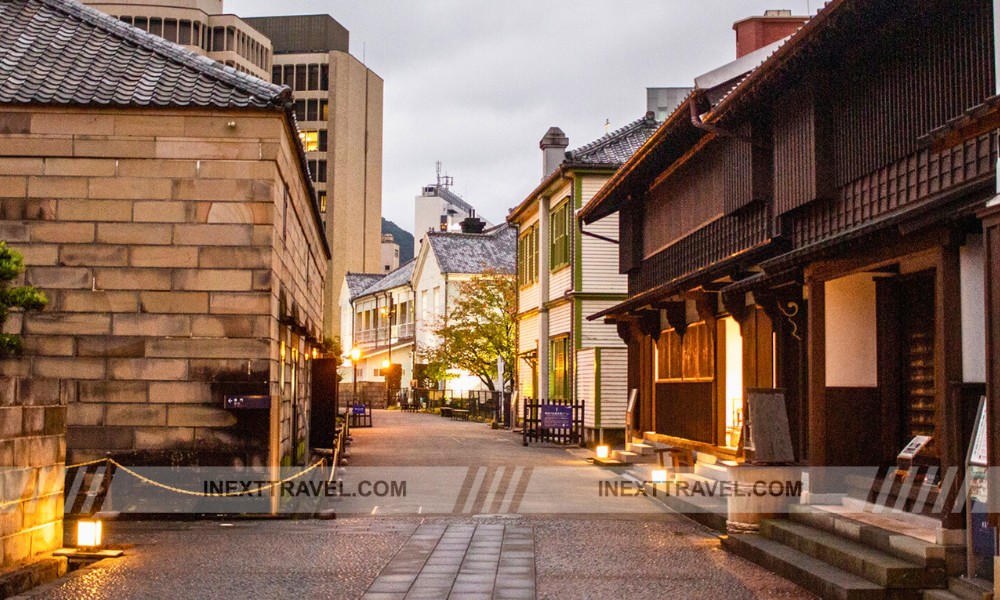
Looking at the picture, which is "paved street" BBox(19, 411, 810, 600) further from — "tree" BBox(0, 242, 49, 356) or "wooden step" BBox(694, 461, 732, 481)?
"tree" BBox(0, 242, 49, 356)

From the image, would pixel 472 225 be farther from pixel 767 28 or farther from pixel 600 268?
pixel 767 28

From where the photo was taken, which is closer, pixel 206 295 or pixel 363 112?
pixel 206 295

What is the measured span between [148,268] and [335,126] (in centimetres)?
7145

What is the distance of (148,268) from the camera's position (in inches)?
633

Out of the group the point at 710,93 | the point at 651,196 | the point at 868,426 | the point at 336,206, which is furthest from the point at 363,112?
the point at 868,426

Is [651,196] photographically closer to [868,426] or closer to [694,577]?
[868,426]

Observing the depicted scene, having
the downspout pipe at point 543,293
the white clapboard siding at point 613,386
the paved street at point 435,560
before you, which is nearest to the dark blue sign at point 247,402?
the paved street at point 435,560

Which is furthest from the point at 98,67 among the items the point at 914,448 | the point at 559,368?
the point at 559,368

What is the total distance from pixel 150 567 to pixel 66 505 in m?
2.76

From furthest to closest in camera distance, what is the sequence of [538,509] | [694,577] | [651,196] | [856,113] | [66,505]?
1. [651,196]
2. [538,509]
3. [66,505]
4. [856,113]
5. [694,577]

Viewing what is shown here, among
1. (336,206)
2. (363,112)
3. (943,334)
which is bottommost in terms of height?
(943,334)

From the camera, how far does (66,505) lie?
538 inches

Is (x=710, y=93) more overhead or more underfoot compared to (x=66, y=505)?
more overhead

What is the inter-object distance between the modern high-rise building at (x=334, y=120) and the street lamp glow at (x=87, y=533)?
71.7 meters
